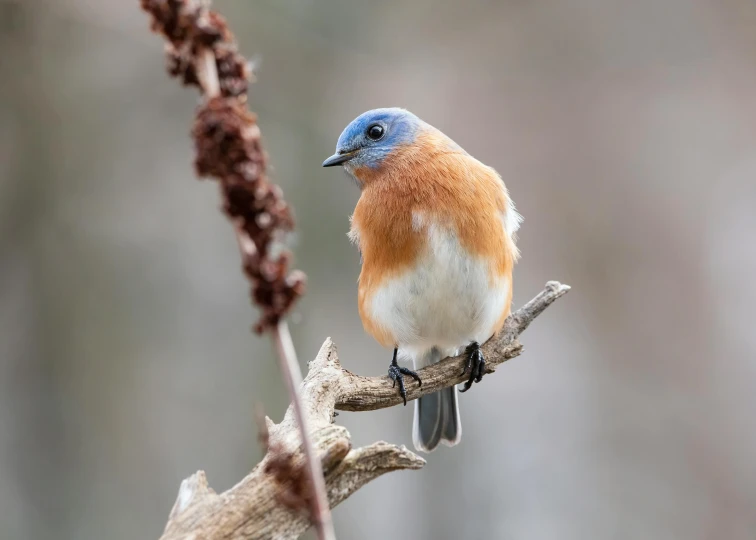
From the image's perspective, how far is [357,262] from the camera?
7520 millimetres

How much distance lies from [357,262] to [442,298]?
3780 mm

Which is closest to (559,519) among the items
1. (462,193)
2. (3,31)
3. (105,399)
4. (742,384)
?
(742,384)

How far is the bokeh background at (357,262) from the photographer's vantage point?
646cm

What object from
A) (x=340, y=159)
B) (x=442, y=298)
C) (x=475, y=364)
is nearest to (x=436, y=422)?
(x=475, y=364)

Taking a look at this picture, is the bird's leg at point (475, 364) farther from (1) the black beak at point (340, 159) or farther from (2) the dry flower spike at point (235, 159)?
(2) the dry flower spike at point (235, 159)

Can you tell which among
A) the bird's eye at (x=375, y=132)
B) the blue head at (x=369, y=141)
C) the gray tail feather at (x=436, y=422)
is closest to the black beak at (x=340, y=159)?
the blue head at (x=369, y=141)

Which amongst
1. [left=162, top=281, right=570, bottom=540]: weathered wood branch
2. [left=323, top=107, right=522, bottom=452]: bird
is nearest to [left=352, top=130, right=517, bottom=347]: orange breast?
[left=323, top=107, right=522, bottom=452]: bird

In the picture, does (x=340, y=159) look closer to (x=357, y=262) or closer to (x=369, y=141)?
(x=369, y=141)

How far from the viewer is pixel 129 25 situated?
6750 mm

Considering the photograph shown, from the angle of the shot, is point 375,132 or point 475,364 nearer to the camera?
point 475,364

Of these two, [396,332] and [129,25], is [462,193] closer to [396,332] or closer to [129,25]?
[396,332]

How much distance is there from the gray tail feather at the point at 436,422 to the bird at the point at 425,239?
1.50 feet

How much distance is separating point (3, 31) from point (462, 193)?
4635 mm

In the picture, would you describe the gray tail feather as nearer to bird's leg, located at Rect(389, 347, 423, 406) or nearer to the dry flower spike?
bird's leg, located at Rect(389, 347, 423, 406)
